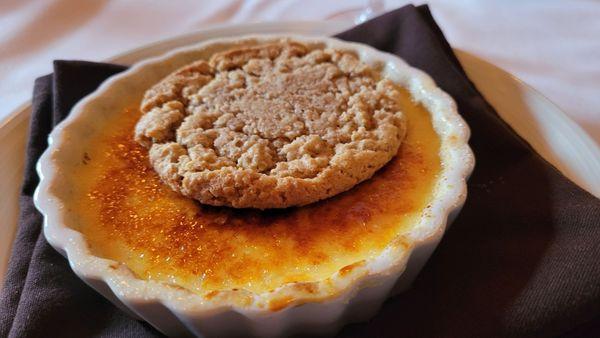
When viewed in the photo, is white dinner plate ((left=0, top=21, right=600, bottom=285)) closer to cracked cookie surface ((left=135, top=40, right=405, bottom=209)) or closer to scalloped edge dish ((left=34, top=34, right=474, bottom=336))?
scalloped edge dish ((left=34, top=34, right=474, bottom=336))

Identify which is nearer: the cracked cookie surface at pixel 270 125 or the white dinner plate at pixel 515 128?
the cracked cookie surface at pixel 270 125

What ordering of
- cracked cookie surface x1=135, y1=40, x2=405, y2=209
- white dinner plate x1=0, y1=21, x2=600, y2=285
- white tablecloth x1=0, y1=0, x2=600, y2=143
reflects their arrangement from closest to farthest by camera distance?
cracked cookie surface x1=135, y1=40, x2=405, y2=209, white dinner plate x1=0, y1=21, x2=600, y2=285, white tablecloth x1=0, y1=0, x2=600, y2=143

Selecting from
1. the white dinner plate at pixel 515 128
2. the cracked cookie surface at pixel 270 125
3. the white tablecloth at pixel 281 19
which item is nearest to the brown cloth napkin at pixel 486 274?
Result: the white dinner plate at pixel 515 128

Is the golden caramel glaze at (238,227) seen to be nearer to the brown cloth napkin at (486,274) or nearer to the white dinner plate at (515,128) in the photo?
the brown cloth napkin at (486,274)

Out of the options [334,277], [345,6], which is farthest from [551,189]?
[345,6]

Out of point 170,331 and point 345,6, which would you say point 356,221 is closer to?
point 170,331

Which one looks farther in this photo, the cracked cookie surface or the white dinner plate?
the white dinner plate

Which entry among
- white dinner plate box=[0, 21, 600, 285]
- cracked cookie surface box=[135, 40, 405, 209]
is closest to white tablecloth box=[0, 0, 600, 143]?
white dinner plate box=[0, 21, 600, 285]
